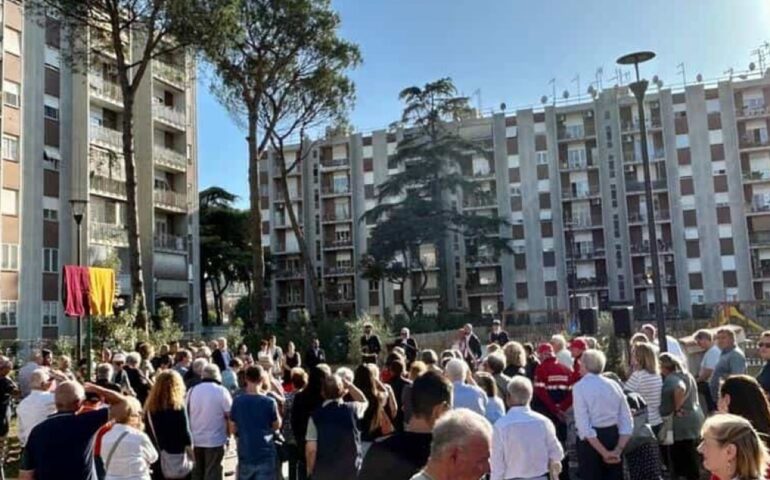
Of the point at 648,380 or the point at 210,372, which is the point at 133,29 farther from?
the point at 648,380

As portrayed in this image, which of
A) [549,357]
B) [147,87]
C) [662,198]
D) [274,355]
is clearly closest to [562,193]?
[662,198]

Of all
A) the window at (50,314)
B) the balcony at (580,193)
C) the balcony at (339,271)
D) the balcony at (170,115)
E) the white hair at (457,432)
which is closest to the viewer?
the white hair at (457,432)

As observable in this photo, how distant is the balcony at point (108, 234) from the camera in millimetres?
32781

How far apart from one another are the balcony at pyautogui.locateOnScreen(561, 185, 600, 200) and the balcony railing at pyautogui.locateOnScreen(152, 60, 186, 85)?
34555 millimetres

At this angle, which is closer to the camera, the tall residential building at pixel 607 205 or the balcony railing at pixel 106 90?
the balcony railing at pixel 106 90

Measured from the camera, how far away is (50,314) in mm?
31156

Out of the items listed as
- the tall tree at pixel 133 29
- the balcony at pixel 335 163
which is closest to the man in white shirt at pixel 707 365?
the tall tree at pixel 133 29

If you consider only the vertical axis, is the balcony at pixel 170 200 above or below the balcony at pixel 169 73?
below

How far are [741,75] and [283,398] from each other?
59.8 meters

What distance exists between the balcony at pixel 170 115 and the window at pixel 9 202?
31.7 ft

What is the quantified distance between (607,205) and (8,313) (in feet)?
151

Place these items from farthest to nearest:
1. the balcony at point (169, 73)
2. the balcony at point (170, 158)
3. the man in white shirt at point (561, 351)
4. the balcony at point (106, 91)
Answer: the balcony at point (169, 73), the balcony at point (170, 158), the balcony at point (106, 91), the man in white shirt at point (561, 351)

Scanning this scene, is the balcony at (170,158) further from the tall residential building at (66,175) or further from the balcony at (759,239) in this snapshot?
the balcony at (759,239)

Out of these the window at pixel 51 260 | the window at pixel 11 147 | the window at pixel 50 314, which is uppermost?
the window at pixel 11 147
